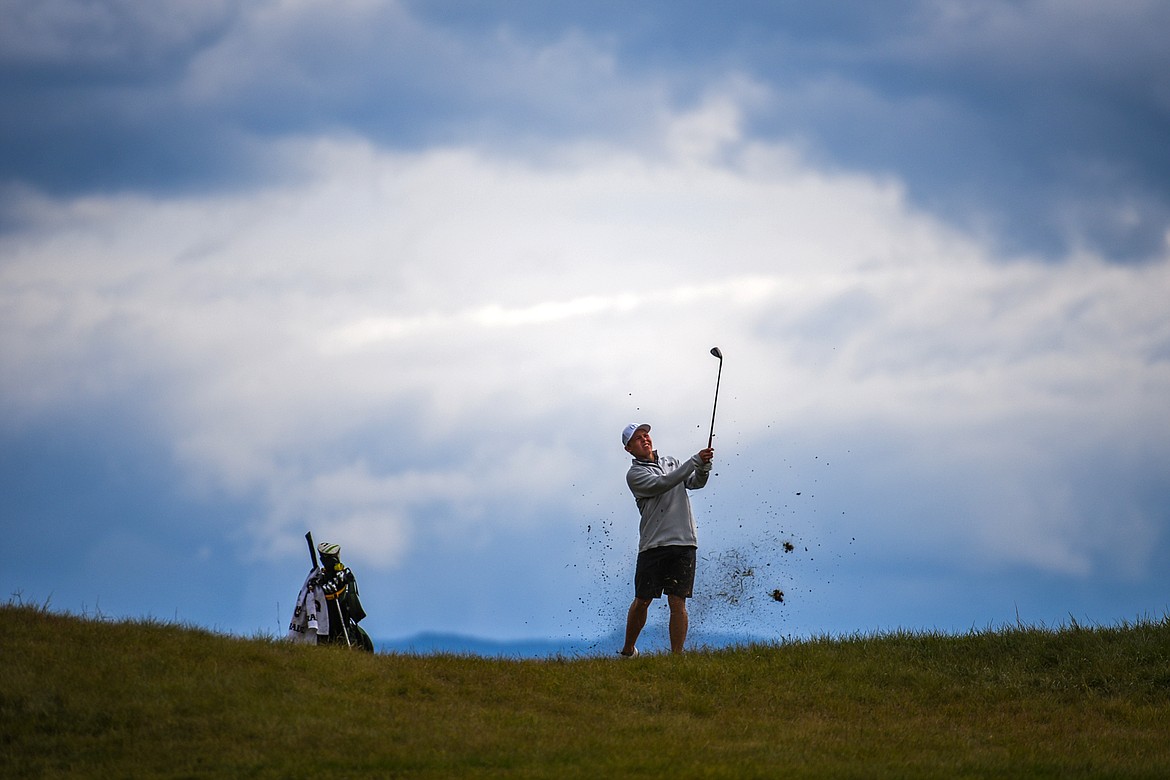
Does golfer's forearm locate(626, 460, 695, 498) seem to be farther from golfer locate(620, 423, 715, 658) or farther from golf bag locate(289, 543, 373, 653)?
golf bag locate(289, 543, 373, 653)

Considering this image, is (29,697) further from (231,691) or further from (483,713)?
(483,713)

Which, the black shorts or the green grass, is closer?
A: the green grass

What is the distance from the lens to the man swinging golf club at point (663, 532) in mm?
15938

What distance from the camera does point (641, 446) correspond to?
16516 millimetres

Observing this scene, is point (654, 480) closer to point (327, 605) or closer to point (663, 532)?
point (663, 532)

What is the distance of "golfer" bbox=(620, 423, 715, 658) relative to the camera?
52.3ft

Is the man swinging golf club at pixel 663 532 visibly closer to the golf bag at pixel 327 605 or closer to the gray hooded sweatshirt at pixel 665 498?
the gray hooded sweatshirt at pixel 665 498

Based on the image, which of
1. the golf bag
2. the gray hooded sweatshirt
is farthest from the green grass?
the gray hooded sweatshirt

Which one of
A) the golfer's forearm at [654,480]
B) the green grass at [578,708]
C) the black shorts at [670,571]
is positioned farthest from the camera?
the black shorts at [670,571]

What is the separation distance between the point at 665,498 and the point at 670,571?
3.08 ft

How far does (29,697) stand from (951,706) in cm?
1035

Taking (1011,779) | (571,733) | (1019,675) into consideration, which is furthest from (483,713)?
(1019,675)

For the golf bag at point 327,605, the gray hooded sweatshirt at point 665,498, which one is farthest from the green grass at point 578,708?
the gray hooded sweatshirt at point 665,498

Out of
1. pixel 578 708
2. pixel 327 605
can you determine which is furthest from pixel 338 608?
pixel 578 708
